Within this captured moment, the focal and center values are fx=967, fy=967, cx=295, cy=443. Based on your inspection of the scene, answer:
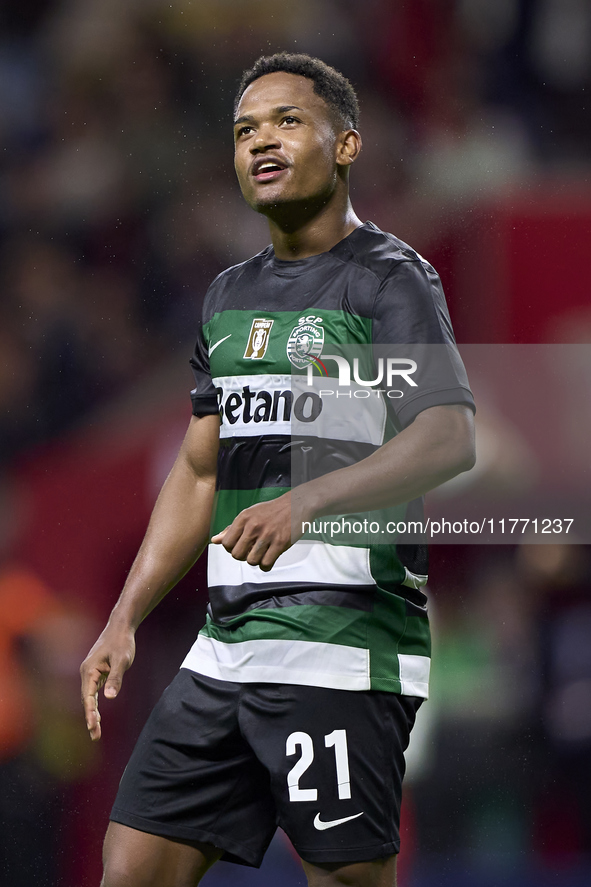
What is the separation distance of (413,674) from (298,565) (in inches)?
8.6

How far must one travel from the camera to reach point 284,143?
1.43 meters

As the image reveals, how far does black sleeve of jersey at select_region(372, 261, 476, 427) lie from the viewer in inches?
48.9

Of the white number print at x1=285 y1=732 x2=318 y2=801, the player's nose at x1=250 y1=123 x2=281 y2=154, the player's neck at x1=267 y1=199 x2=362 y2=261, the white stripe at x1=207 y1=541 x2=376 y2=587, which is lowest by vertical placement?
the white number print at x1=285 y1=732 x2=318 y2=801

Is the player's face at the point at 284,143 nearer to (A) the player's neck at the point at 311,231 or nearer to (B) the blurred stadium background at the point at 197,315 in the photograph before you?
(A) the player's neck at the point at 311,231

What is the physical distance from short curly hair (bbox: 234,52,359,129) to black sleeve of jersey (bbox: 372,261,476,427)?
331 mm

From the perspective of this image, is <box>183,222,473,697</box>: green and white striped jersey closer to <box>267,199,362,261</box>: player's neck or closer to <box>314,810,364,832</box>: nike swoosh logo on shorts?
<box>267,199,362,261</box>: player's neck

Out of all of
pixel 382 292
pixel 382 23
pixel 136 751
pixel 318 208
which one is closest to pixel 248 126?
pixel 318 208

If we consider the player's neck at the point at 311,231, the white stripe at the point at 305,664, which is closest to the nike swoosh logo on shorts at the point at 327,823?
the white stripe at the point at 305,664

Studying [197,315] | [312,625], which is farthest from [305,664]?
[197,315]

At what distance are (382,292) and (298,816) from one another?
2.28ft

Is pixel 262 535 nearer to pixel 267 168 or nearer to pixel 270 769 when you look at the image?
pixel 270 769

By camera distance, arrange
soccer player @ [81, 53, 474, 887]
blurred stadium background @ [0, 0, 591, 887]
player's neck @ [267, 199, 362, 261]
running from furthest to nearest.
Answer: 1. blurred stadium background @ [0, 0, 591, 887]
2. player's neck @ [267, 199, 362, 261]
3. soccer player @ [81, 53, 474, 887]

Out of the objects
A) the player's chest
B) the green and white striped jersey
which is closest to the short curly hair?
the green and white striped jersey

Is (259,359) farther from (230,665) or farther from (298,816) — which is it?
(298,816)
